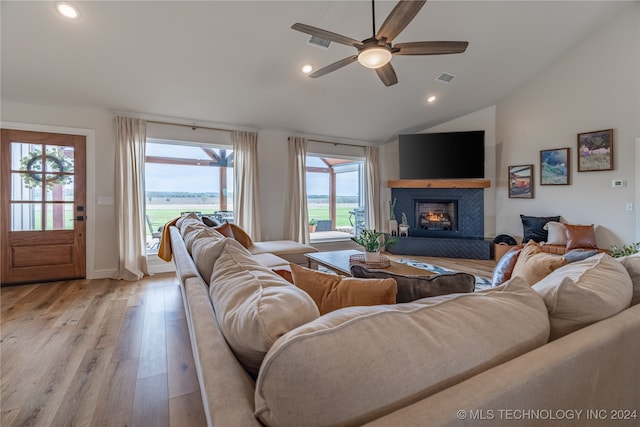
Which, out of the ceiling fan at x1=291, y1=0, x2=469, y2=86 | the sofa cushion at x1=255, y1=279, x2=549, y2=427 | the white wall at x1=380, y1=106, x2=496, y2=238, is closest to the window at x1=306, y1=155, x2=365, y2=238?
the white wall at x1=380, y1=106, x2=496, y2=238

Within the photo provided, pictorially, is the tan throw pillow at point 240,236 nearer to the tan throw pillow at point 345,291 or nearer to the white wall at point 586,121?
the tan throw pillow at point 345,291

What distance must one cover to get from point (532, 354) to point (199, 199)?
5.01m

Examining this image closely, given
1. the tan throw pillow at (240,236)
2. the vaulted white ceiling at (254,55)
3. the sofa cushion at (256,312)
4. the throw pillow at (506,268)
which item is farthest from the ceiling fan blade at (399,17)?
the tan throw pillow at (240,236)

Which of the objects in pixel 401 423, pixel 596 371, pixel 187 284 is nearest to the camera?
pixel 401 423

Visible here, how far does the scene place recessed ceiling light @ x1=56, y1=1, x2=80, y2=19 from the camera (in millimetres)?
2548

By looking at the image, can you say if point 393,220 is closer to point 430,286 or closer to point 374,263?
point 374,263

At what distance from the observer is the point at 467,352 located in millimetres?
606

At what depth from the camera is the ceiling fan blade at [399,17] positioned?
6.51ft

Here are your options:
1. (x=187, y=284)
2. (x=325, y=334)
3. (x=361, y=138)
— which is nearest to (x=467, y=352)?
(x=325, y=334)

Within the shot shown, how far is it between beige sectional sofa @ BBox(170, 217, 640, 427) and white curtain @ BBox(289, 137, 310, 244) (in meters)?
4.37

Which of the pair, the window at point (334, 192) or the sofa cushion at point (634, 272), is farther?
the window at point (334, 192)

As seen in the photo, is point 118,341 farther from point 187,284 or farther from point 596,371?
point 596,371

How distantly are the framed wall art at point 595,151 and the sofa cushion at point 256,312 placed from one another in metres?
5.40

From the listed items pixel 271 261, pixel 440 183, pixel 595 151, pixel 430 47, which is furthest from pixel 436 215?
pixel 271 261
